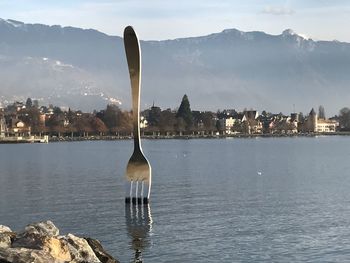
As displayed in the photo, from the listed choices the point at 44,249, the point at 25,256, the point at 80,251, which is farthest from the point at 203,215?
the point at 25,256

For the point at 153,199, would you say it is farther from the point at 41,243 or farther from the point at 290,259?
the point at 41,243

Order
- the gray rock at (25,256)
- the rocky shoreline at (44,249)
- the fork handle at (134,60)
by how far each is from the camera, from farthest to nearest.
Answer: the fork handle at (134,60) → the rocky shoreline at (44,249) → the gray rock at (25,256)

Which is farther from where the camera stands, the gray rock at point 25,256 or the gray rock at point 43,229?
the gray rock at point 43,229

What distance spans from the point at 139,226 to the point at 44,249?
489 inches

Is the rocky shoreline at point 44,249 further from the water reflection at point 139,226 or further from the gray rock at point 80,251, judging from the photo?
the water reflection at point 139,226

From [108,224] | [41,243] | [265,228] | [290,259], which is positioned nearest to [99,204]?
[108,224]

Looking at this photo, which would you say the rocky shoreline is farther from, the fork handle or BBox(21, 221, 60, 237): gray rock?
the fork handle

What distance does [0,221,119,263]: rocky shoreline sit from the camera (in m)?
16.4

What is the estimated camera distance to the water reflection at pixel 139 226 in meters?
24.7

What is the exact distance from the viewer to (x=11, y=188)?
46.8 meters

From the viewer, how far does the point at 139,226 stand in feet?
96.0

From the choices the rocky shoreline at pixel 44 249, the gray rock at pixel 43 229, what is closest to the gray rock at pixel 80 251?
the rocky shoreline at pixel 44 249

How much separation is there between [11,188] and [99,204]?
12.1 meters

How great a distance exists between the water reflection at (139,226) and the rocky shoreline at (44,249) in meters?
3.37
